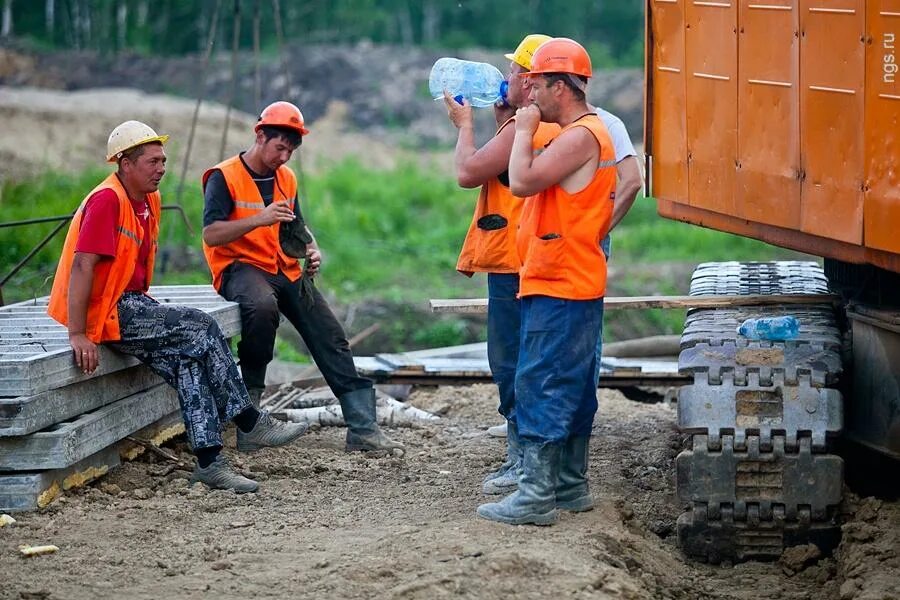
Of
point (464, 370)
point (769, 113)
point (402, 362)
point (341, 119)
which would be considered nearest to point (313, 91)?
point (341, 119)

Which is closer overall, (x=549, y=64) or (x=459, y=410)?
(x=549, y=64)

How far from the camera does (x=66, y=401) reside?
22.4 feet

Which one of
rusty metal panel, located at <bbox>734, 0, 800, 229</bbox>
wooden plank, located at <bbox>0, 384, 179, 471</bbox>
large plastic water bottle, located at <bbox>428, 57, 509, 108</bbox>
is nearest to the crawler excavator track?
rusty metal panel, located at <bbox>734, 0, 800, 229</bbox>

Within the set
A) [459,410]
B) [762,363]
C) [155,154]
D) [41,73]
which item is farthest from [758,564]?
[41,73]

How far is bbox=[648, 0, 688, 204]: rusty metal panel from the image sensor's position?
7180 mm

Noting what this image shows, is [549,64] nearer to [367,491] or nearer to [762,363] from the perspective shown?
[762,363]

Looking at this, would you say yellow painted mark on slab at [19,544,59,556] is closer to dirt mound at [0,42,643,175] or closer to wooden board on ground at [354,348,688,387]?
wooden board on ground at [354,348,688,387]

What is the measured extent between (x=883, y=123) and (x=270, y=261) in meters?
3.84

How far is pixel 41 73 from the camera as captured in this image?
30.6m

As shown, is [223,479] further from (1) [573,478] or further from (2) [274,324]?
(1) [573,478]

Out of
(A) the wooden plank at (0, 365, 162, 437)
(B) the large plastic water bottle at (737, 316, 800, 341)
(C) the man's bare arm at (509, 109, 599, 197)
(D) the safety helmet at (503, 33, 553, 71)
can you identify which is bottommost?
(A) the wooden plank at (0, 365, 162, 437)

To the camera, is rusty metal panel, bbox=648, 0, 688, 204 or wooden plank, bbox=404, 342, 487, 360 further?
wooden plank, bbox=404, 342, 487, 360

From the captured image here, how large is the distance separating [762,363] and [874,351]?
0.82 metres

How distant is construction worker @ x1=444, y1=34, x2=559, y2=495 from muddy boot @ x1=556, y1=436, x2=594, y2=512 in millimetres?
508
